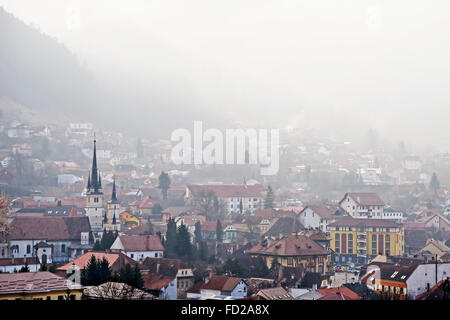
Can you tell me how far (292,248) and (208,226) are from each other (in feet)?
27.1

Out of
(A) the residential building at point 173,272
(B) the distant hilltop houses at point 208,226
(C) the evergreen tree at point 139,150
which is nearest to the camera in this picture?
(B) the distant hilltop houses at point 208,226

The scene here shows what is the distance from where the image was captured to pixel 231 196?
128ft

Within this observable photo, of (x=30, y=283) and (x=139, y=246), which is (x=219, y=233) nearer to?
(x=139, y=246)

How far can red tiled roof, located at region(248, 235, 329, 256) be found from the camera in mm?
20188

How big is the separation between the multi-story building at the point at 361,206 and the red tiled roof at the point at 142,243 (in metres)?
13.4

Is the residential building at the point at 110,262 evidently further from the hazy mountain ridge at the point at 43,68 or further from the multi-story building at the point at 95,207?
the hazy mountain ridge at the point at 43,68

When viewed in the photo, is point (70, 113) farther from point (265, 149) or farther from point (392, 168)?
point (392, 168)

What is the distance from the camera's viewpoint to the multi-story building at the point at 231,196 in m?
37.7

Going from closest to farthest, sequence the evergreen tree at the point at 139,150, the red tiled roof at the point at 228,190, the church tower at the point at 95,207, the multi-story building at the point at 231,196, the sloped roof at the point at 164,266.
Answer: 1. the sloped roof at the point at 164,266
2. the church tower at the point at 95,207
3. the multi-story building at the point at 231,196
4. the red tiled roof at the point at 228,190
5. the evergreen tree at the point at 139,150

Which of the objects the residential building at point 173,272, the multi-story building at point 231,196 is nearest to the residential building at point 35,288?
the residential building at point 173,272

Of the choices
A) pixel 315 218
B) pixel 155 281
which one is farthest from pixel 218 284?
pixel 315 218

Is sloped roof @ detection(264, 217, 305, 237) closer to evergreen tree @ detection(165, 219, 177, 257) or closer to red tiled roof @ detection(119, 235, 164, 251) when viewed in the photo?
evergreen tree @ detection(165, 219, 177, 257)
